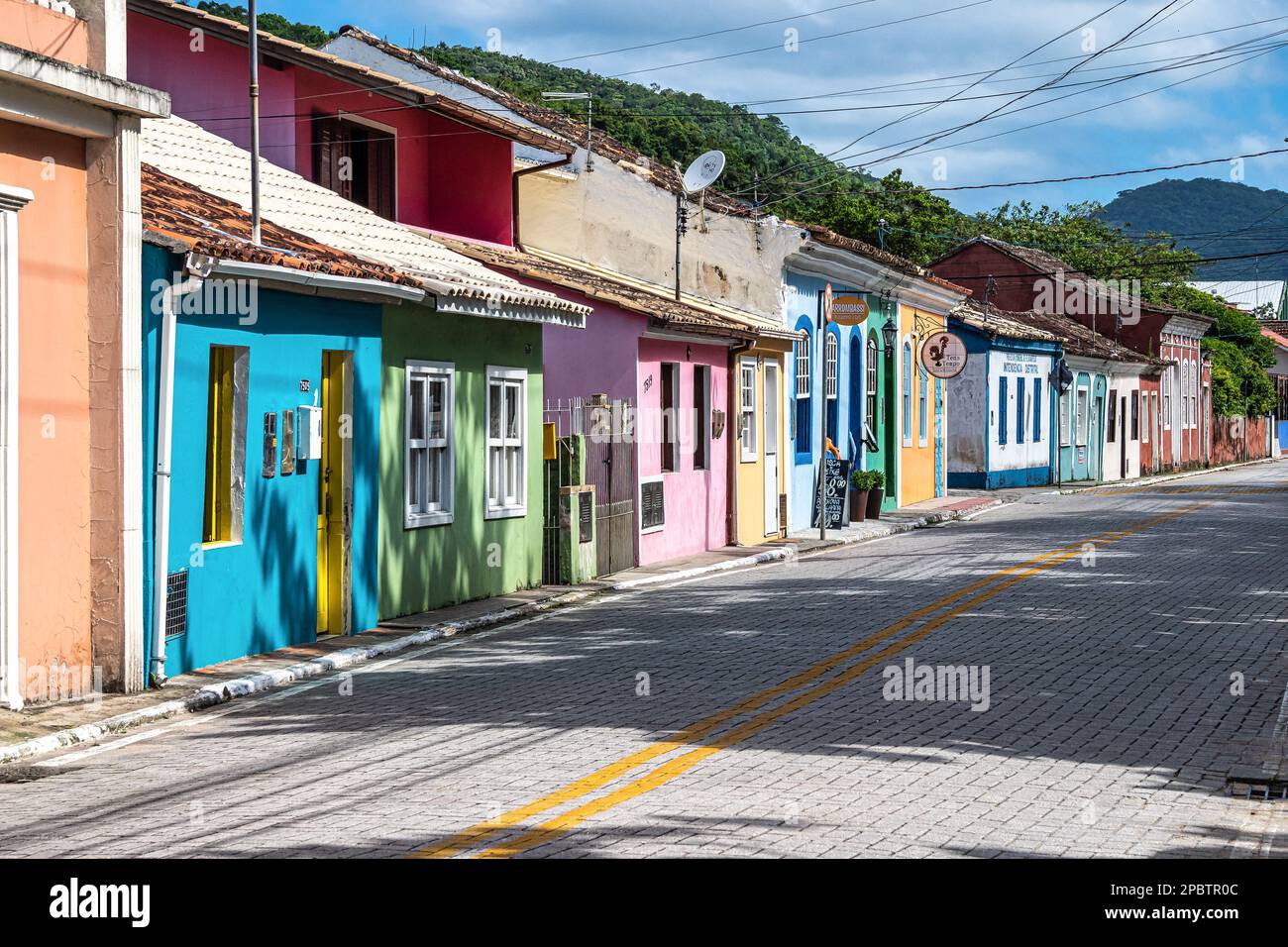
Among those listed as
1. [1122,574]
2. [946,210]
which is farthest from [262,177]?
[946,210]

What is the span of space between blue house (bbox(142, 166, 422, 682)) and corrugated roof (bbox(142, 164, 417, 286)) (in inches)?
1.0

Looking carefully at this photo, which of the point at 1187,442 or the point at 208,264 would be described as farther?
the point at 1187,442

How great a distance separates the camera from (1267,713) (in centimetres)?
1052

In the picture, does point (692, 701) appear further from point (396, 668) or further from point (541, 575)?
point (541, 575)

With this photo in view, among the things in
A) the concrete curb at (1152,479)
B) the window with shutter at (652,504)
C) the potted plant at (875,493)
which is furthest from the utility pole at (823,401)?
the concrete curb at (1152,479)

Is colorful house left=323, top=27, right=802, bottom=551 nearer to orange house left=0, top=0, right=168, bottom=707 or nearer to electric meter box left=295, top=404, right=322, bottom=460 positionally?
electric meter box left=295, top=404, right=322, bottom=460

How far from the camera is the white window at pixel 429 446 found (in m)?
16.3

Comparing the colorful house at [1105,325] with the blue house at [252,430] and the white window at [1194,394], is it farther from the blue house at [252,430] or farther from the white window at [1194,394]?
the blue house at [252,430]

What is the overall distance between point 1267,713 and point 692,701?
3.79 metres

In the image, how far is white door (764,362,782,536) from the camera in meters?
27.5

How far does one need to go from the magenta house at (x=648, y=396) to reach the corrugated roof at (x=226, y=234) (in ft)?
17.8

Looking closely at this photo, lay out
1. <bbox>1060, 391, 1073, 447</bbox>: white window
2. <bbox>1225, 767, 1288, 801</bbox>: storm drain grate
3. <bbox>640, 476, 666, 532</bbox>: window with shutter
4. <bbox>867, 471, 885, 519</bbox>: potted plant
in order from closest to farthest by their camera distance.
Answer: <bbox>1225, 767, 1288, 801</bbox>: storm drain grate < <bbox>640, 476, 666, 532</bbox>: window with shutter < <bbox>867, 471, 885, 519</bbox>: potted plant < <bbox>1060, 391, 1073, 447</bbox>: white window

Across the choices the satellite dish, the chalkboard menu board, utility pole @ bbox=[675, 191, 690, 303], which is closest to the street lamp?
the chalkboard menu board

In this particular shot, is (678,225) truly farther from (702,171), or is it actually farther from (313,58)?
(313,58)
